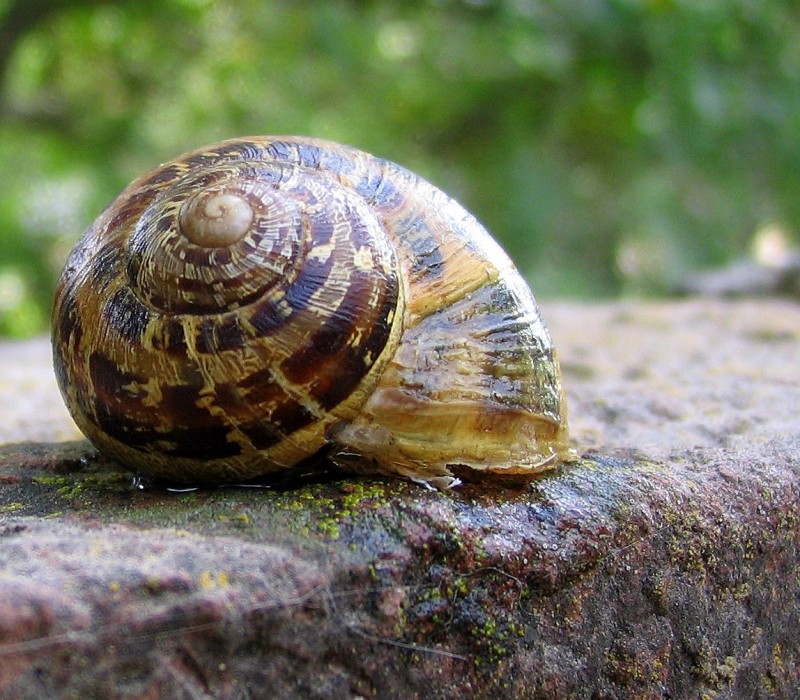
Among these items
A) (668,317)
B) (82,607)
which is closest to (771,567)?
(82,607)

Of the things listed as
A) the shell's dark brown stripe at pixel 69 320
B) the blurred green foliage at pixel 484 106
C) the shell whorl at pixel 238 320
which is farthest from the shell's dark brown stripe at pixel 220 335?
the blurred green foliage at pixel 484 106

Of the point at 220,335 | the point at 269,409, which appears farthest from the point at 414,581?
the point at 220,335

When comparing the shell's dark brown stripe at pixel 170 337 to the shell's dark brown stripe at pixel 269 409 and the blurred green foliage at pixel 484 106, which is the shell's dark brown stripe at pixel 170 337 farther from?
the blurred green foliage at pixel 484 106

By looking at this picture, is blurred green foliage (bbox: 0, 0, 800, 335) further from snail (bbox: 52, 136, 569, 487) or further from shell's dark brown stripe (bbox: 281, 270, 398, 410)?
shell's dark brown stripe (bbox: 281, 270, 398, 410)

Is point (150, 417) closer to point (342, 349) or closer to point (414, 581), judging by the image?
point (342, 349)

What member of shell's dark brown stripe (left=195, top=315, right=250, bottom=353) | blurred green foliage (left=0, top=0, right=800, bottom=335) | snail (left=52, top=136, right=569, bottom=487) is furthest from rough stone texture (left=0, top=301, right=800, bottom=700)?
blurred green foliage (left=0, top=0, right=800, bottom=335)

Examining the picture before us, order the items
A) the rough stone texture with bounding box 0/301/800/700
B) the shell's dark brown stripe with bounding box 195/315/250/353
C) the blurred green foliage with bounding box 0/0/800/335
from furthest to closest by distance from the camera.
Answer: the blurred green foliage with bounding box 0/0/800/335 < the shell's dark brown stripe with bounding box 195/315/250/353 < the rough stone texture with bounding box 0/301/800/700
